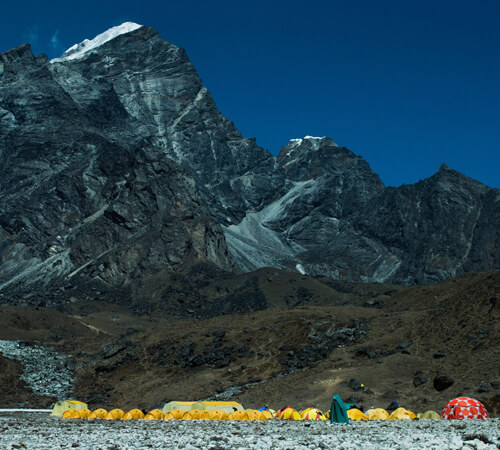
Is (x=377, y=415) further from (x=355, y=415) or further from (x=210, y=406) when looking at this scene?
(x=210, y=406)

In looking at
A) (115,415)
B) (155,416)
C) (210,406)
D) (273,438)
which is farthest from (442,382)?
(273,438)

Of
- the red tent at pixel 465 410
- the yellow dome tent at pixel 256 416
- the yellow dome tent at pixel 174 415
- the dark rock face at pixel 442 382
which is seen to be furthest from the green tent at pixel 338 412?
the dark rock face at pixel 442 382

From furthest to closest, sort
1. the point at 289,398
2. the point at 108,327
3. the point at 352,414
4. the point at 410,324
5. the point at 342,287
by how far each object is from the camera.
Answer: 1. the point at 342,287
2. the point at 108,327
3. the point at 410,324
4. the point at 289,398
5. the point at 352,414

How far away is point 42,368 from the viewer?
75688mm

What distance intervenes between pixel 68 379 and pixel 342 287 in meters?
125

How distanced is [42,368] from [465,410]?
56612 millimetres

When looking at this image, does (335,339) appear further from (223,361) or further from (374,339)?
(223,361)

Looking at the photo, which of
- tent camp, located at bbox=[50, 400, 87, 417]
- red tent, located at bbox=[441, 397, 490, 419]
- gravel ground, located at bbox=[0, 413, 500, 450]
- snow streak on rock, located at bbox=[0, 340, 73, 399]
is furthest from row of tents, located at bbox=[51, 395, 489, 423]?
snow streak on rock, located at bbox=[0, 340, 73, 399]

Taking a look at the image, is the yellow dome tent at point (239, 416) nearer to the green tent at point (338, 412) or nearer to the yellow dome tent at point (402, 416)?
the green tent at point (338, 412)

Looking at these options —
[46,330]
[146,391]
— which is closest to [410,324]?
[146,391]

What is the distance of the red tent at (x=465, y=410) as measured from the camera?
35938 mm

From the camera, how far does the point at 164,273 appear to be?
19000 cm

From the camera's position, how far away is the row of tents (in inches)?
1420

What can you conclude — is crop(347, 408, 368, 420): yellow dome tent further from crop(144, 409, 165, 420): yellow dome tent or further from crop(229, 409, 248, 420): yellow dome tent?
crop(144, 409, 165, 420): yellow dome tent
